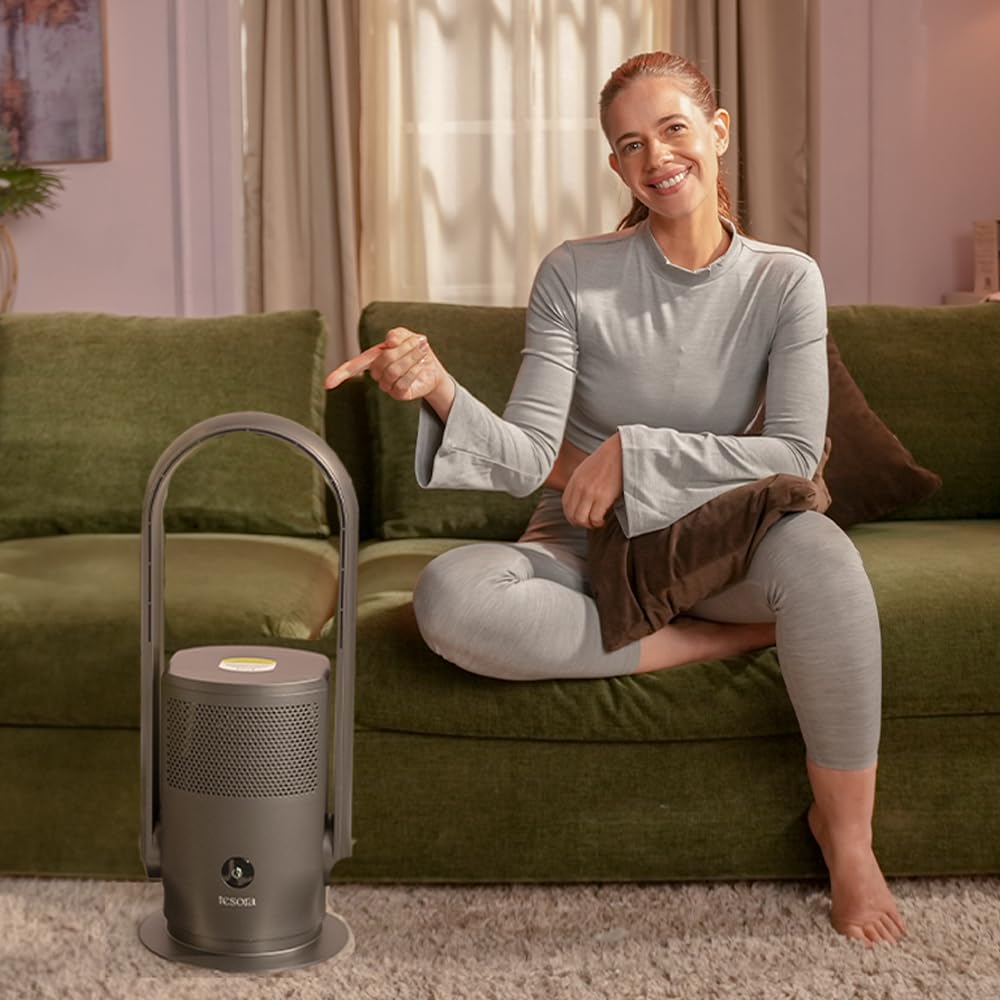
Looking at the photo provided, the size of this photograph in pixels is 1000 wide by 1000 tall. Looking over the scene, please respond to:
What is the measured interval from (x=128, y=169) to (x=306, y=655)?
9.35ft

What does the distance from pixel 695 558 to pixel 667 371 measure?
30 cm

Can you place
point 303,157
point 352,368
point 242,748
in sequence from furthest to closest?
point 303,157 → point 352,368 → point 242,748

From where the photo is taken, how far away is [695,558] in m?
1.76

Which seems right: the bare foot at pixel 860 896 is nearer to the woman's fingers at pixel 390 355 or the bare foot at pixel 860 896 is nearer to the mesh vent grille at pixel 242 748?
the mesh vent grille at pixel 242 748

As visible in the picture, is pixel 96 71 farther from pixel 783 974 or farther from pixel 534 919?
pixel 783 974

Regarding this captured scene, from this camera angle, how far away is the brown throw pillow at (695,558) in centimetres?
175

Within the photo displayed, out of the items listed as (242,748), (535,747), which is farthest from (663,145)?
(242,748)

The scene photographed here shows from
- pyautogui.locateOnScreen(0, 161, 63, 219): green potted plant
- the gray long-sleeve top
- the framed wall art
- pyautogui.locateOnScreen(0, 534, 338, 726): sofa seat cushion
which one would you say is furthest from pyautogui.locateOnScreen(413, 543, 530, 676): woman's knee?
the framed wall art

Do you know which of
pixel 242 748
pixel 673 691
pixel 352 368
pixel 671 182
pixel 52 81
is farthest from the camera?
pixel 52 81

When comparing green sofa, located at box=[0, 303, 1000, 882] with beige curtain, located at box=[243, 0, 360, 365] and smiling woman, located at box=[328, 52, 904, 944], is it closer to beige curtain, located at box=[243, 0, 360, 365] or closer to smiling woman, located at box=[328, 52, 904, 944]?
smiling woman, located at box=[328, 52, 904, 944]

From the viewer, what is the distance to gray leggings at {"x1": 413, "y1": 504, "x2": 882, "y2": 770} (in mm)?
1684

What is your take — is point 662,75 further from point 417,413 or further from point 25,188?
point 25,188

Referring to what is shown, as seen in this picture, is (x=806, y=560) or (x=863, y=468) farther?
(x=863, y=468)

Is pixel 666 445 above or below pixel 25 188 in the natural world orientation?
below
